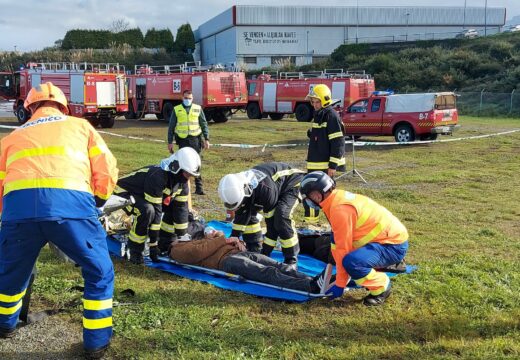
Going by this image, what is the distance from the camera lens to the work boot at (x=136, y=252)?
5.65 m

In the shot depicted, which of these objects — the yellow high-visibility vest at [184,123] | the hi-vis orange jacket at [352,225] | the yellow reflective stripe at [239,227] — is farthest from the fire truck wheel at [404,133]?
the hi-vis orange jacket at [352,225]

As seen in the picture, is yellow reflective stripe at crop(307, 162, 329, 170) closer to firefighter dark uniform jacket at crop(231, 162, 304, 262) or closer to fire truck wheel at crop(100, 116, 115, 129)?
firefighter dark uniform jacket at crop(231, 162, 304, 262)

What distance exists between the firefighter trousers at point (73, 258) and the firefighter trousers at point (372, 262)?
2.01 metres

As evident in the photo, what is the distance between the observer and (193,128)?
9281 mm

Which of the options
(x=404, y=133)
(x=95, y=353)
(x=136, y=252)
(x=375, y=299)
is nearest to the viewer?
(x=95, y=353)

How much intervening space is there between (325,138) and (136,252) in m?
3.16

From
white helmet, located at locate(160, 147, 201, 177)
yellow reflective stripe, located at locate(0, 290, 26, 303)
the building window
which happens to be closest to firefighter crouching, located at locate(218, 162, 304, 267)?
white helmet, located at locate(160, 147, 201, 177)

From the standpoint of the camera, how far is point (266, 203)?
5250 millimetres

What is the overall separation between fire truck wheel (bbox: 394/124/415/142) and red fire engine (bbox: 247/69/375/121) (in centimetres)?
738

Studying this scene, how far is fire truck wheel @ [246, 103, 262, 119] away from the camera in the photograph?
88.9 feet

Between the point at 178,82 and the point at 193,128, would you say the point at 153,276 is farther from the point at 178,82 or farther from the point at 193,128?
the point at 178,82

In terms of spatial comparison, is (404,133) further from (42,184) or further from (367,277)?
(42,184)

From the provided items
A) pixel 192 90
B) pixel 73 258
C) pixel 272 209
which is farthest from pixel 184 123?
pixel 192 90

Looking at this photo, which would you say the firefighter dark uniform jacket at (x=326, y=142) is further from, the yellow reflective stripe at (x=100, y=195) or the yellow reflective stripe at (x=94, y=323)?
the yellow reflective stripe at (x=94, y=323)
